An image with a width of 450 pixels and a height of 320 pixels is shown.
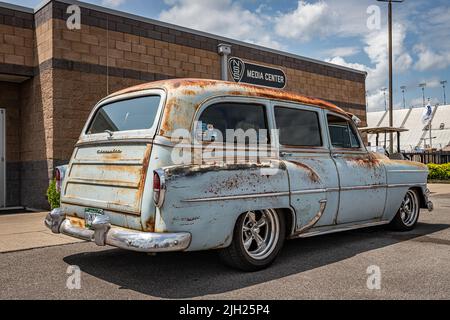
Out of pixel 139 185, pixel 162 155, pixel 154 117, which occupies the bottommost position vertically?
pixel 139 185

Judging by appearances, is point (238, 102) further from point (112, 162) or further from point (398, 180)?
point (398, 180)

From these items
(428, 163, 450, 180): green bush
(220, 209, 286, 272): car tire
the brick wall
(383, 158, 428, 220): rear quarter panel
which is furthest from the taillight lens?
(428, 163, 450, 180): green bush

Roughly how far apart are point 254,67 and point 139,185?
10573 millimetres

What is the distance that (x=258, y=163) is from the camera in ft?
14.7

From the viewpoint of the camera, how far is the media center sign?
1334 centimetres

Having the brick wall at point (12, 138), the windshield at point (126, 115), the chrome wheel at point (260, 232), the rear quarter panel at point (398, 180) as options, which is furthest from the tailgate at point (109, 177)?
the brick wall at point (12, 138)

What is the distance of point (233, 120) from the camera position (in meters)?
4.62

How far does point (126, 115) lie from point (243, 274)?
2.06 meters

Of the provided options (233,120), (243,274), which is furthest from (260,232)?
(233,120)

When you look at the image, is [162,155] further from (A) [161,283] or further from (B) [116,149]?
(A) [161,283]

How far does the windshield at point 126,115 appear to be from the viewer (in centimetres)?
438

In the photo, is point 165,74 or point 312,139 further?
point 165,74

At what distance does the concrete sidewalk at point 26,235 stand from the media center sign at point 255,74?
7190 mm
